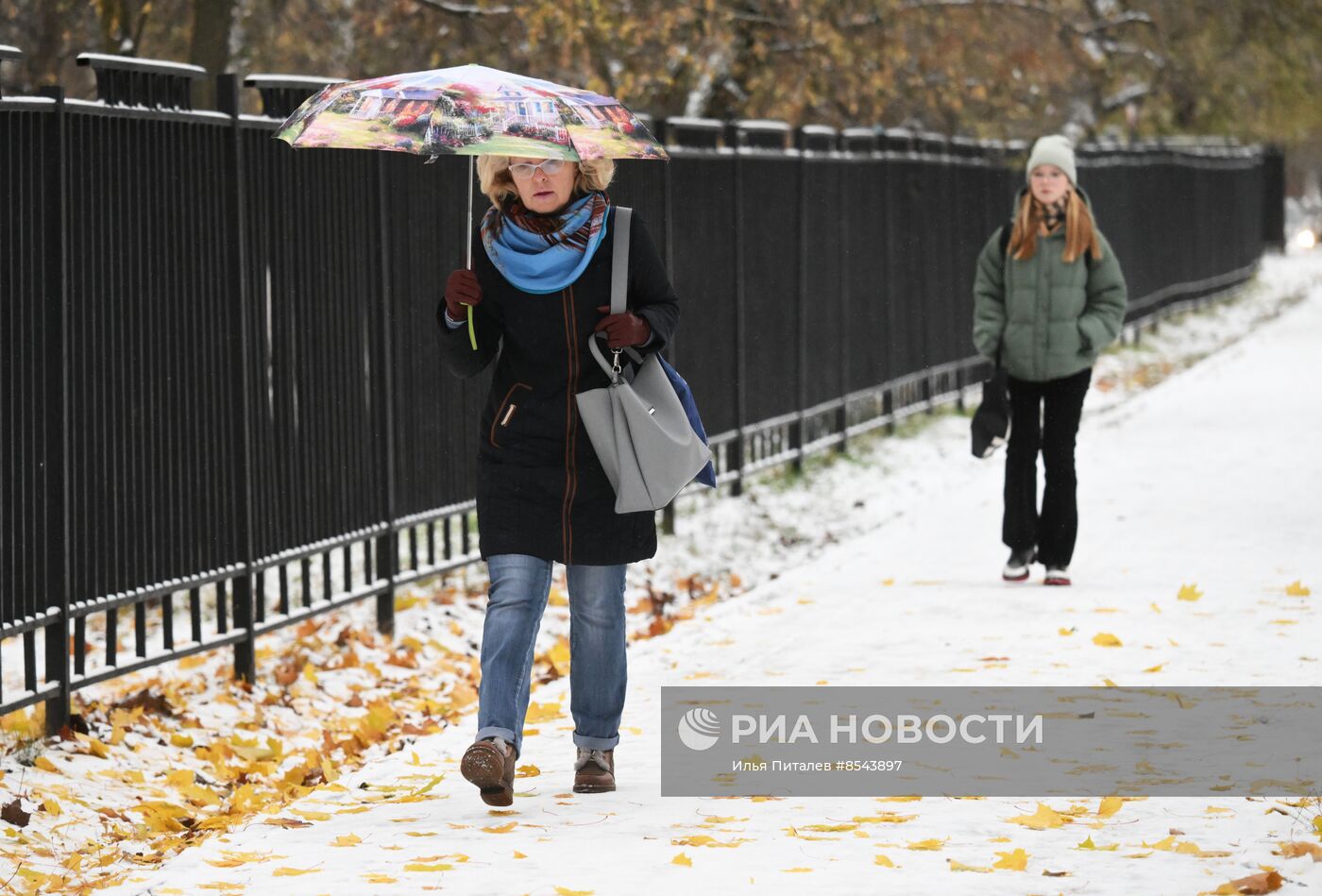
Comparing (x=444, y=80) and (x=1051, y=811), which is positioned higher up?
(x=444, y=80)

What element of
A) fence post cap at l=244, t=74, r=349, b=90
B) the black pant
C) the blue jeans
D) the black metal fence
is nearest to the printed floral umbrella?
the blue jeans

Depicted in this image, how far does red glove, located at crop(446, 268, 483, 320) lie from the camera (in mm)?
5223

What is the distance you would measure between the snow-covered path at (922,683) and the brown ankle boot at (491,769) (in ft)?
0.27

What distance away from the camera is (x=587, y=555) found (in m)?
5.36

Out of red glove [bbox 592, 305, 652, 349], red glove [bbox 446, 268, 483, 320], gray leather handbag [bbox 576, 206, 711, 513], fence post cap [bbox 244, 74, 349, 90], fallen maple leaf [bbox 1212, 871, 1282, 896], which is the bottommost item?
fallen maple leaf [bbox 1212, 871, 1282, 896]

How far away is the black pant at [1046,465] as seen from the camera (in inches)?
343

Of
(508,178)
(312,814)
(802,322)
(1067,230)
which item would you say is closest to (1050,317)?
(1067,230)

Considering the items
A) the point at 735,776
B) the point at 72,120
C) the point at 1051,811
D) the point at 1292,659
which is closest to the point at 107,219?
the point at 72,120

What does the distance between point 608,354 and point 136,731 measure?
2.48m

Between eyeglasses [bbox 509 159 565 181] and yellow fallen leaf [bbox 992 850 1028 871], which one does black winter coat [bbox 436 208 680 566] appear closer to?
eyeglasses [bbox 509 159 565 181]

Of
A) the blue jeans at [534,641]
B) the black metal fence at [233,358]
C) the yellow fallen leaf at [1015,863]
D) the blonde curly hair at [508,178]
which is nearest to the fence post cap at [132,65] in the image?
the black metal fence at [233,358]

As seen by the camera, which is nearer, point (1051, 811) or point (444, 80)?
point (1051, 811)

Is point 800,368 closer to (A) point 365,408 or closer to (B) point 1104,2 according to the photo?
(A) point 365,408

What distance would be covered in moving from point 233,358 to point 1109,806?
3.75m
